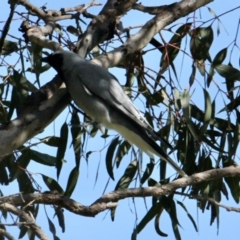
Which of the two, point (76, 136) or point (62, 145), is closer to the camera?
point (62, 145)

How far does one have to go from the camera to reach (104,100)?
300 centimetres

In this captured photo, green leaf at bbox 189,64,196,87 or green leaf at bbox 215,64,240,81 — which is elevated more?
green leaf at bbox 215,64,240,81

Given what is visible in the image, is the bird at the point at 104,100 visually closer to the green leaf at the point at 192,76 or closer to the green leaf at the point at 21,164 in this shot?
the green leaf at the point at 192,76

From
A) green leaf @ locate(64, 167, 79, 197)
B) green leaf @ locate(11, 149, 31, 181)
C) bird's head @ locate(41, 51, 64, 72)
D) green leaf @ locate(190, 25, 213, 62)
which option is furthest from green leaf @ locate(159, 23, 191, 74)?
green leaf @ locate(11, 149, 31, 181)

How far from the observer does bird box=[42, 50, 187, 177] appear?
2906 mm

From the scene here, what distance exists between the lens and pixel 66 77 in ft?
9.45

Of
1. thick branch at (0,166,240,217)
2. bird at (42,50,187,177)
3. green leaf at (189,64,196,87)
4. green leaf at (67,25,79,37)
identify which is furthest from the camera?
green leaf at (67,25,79,37)

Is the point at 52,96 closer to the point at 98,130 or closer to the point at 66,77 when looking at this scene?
the point at 66,77

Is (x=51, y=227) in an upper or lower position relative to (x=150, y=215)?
lower

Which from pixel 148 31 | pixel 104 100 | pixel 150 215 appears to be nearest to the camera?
pixel 148 31

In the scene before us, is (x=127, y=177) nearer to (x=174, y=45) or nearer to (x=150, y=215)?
(x=150, y=215)

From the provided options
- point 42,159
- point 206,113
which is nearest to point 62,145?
point 42,159

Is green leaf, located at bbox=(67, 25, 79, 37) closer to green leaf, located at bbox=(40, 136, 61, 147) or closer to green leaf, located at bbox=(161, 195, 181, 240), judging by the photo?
green leaf, located at bbox=(40, 136, 61, 147)

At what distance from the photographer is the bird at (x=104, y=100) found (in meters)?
2.91
